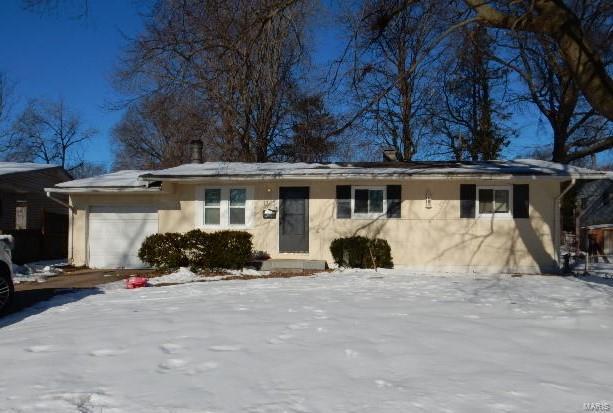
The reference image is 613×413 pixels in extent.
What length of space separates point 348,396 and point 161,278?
880cm

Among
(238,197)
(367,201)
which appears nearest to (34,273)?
(238,197)

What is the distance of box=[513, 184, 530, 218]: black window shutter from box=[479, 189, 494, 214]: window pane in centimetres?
→ 61

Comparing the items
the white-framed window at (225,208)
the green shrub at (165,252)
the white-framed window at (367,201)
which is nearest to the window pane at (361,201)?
the white-framed window at (367,201)

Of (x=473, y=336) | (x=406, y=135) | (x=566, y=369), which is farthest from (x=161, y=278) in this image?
(x=406, y=135)

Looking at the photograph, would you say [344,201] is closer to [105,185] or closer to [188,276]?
[188,276]

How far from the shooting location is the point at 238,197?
13.8m

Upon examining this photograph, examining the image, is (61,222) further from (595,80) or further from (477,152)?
(477,152)

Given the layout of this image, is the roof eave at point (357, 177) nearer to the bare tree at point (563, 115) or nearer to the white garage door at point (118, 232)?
the white garage door at point (118, 232)

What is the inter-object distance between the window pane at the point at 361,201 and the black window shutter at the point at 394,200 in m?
0.66

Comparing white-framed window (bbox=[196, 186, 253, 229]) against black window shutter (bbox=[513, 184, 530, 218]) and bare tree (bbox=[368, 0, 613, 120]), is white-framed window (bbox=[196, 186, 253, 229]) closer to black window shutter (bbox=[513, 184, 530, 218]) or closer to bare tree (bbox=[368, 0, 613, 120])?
black window shutter (bbox=[513, 184, 530, 218])

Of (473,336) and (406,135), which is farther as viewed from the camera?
(406,135)

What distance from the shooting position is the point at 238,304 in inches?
284

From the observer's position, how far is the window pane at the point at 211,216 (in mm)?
13844

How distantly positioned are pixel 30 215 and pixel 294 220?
517 inches
